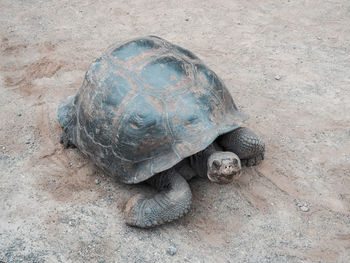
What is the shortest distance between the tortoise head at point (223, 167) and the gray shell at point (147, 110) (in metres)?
0.16

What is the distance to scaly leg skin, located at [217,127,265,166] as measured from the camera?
387 cm

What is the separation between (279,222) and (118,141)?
1.61 meters

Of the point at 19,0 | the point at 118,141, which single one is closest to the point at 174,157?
the point at 118,141

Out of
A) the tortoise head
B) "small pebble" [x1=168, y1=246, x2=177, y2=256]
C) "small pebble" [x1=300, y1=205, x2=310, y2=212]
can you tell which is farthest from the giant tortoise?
"small pebble" [x1=300, y1=205, x2=310, y2=212]

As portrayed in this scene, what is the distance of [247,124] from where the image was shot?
4633mm

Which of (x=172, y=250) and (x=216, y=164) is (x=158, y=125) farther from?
(x=172, y=250)

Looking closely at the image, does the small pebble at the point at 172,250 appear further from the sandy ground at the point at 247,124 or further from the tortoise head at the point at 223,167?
the tortoise head at the point at 223,167

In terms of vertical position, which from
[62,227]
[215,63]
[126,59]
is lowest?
[62,227]

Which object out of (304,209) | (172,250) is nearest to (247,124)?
(304,209)

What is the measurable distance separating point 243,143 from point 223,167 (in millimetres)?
646

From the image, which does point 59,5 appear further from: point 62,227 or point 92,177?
point 62,227

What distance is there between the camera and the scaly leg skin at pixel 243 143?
3865 millimetres

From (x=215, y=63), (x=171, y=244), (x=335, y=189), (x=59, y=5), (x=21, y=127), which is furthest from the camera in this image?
(x=59, y=5)

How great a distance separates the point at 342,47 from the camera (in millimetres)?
6078
